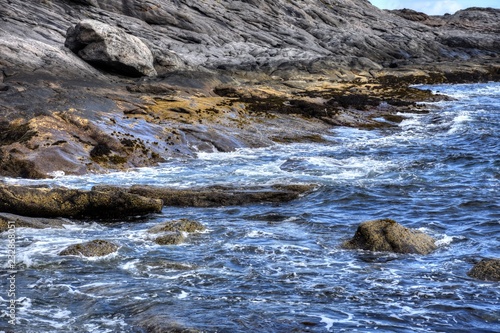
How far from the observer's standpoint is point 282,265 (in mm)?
14422

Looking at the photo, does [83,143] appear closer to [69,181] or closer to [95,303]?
[69,181]

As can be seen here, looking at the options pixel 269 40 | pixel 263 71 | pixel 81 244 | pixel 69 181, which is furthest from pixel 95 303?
pixel 269 40

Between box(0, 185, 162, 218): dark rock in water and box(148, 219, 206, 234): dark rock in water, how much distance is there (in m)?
1.93

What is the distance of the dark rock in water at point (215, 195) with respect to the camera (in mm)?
20250

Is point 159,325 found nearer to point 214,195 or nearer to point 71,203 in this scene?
point 71,203

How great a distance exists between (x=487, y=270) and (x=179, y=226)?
7.44 metres

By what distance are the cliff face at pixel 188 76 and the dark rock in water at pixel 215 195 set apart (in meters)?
5.32

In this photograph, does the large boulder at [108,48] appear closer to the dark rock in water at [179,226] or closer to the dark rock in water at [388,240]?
the dark rock in water at [179,226]

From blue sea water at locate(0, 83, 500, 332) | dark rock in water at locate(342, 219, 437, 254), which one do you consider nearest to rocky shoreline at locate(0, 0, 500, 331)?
dark rock in water at locate(342, 219, 437, 254)

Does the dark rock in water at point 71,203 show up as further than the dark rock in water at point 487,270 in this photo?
Yes

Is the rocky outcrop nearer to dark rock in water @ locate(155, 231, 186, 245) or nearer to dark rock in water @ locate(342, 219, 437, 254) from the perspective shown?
dark rock in water @ locate(155, 231, 186, 245)

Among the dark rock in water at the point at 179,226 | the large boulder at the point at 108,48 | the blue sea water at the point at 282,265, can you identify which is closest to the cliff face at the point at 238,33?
the large boulder at the point at 108,48

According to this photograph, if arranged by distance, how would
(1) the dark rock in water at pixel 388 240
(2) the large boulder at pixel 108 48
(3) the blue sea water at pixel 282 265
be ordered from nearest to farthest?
(3) the blue sea water at pixel 282 265 → (1) the dark rock in water at pixel 388 240 → (2) the large boulder at pixel 108 48

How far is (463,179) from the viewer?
2466 cm
